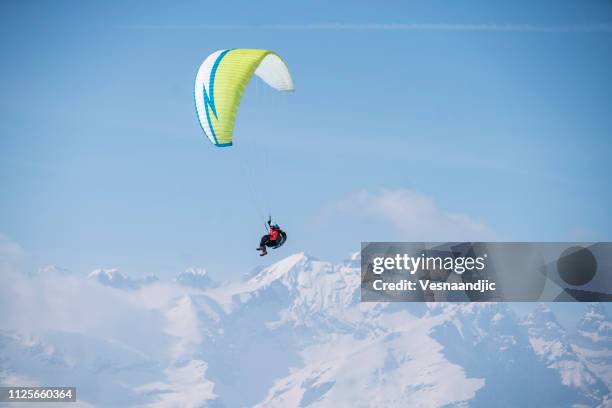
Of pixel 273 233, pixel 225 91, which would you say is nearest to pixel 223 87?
pixel 225 91

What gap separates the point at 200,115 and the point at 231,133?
83.0 inches

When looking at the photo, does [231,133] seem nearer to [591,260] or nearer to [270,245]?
[270,245]

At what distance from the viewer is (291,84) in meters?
59.7

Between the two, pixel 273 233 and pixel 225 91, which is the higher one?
pixel 225 91

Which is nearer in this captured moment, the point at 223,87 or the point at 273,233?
the point at 273,233

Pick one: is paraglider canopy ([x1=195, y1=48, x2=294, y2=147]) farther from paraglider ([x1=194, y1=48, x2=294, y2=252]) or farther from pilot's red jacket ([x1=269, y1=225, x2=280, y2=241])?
pilot's red jacket ([x1=269, y1=225, x2=280, y2=241])

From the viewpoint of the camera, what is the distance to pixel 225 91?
182 feet

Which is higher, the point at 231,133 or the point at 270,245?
the point at 231,133

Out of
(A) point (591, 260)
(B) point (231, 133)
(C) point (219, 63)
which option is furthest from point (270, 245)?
(A) point (591, 260)

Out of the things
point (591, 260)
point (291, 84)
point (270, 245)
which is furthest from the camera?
point (591, 260)

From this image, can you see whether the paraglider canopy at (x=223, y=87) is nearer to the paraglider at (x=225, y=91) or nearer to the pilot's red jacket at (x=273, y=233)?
the paraglider at (x=225, y=91)

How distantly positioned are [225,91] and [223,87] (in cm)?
29

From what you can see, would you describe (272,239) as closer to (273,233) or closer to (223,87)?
(273,233)

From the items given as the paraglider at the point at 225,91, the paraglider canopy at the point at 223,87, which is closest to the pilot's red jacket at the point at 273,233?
the paraglider at the point at 225,91
